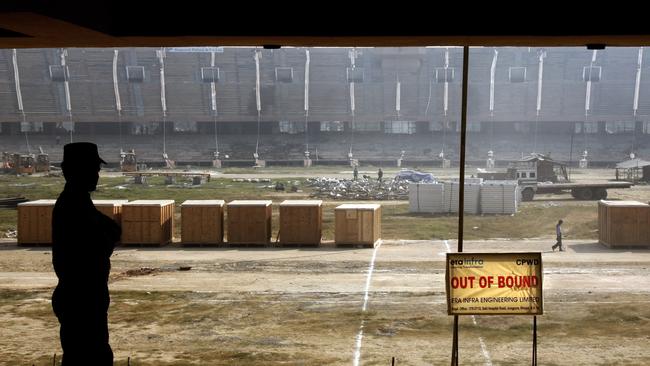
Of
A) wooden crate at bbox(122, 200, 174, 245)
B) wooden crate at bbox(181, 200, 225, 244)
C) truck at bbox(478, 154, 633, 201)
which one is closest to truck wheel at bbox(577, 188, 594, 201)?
truck at bbox(478, 154, 633, 201)

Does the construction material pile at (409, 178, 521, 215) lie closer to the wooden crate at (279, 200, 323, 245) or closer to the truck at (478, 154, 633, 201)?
the truck at (478, 154, 633, 201)

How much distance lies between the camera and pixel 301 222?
Answer: 1302 inches

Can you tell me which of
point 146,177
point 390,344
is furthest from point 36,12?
point 146,177

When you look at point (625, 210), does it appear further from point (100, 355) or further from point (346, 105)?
point (346, 105)

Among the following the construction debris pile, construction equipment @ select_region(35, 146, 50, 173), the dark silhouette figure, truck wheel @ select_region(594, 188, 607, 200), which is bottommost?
the construction debris pile

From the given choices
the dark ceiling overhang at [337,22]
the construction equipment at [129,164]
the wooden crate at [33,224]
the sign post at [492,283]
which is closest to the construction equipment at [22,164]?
the construction equipment at [129,164]

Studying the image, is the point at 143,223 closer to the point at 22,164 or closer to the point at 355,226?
the point at 355,226

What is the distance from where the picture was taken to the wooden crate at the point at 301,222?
32812 mm

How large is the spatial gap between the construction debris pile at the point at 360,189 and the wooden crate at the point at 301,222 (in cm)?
1960

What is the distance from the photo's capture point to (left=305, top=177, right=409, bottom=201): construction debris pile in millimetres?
53344

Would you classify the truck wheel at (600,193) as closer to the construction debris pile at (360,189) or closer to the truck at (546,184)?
the truck at (546,184)

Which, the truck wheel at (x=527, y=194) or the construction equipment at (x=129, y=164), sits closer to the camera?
the truck wheel at (x=527, y=194)

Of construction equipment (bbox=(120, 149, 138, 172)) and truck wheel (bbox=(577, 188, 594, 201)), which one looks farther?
construction equipment (bbox=(120, 149, 138, 172))

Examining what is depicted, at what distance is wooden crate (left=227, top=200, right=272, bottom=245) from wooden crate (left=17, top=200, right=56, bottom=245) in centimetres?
795
